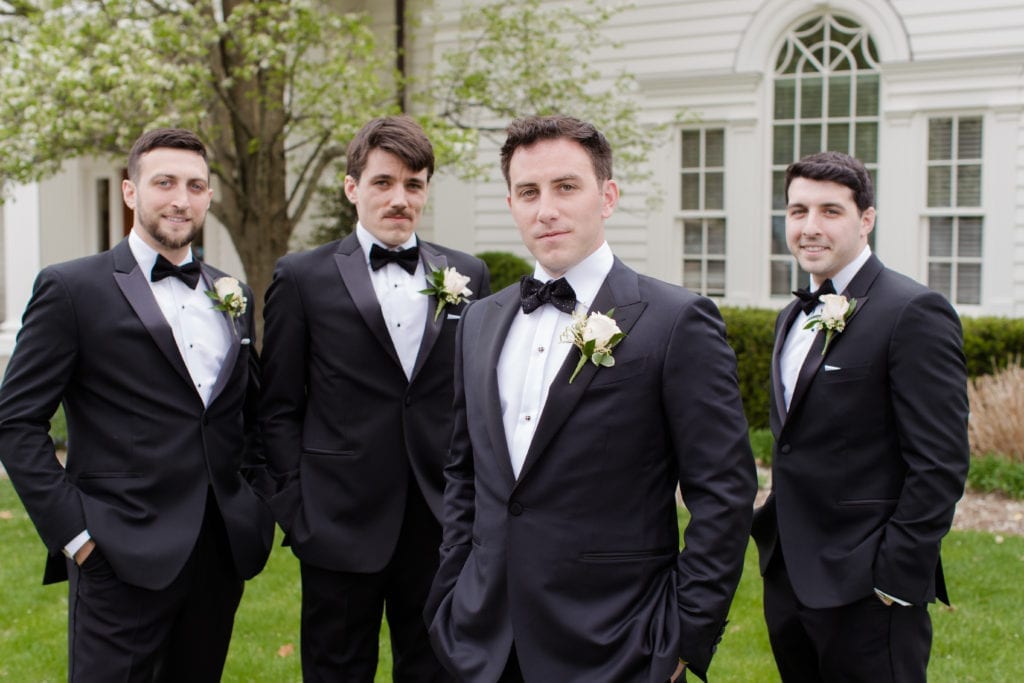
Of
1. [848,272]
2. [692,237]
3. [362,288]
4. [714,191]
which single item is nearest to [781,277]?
[692,237]

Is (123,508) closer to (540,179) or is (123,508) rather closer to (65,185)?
(540,179)

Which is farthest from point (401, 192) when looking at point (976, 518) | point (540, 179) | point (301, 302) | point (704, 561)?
point (976, 518)

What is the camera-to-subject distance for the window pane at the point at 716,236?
1389 cm

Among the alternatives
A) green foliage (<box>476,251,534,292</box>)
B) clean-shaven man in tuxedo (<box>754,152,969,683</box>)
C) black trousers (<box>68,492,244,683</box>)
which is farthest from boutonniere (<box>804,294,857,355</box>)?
green foliage (<box>476,251,534,292</box>)

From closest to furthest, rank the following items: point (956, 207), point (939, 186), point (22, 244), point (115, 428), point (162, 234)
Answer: point (115, 428), point (162, 234), point (956, 207), point (939, 186), point (22, 244)

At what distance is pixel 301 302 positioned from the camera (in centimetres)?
392

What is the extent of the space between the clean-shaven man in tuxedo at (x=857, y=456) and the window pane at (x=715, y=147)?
10.5m

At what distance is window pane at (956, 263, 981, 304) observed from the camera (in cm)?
1227

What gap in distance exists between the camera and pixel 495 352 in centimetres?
287

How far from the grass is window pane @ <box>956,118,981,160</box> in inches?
264

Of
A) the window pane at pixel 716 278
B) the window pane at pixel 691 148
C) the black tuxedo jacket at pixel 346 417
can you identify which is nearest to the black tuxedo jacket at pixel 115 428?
the black tuxedo jacket at pixel 346 417

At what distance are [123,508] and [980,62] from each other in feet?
38.0

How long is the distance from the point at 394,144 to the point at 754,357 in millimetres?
8095

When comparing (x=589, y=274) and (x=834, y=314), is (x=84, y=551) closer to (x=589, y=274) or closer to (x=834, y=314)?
(x=589, y=274)
